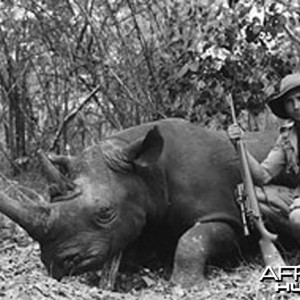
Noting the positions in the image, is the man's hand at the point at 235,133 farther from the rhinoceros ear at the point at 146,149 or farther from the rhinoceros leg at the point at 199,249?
the rhinoceros leg at the point at 199,249

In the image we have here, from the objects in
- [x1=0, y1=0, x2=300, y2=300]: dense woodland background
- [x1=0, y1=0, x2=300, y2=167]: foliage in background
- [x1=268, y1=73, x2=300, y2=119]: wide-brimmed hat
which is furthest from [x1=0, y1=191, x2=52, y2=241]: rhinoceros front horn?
[x1=0, y1=0, x2=300, y2=167]: foliage in background

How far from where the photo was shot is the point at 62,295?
6629 millimetres

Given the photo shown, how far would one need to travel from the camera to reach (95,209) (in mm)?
7453

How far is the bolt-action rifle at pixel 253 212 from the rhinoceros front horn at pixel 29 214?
57.1 inches

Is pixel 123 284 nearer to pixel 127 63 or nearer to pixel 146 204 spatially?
pixel 146 204

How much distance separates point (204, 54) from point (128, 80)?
1.69 m

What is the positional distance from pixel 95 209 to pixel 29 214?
0.49 meters

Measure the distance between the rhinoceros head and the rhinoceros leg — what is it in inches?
15.4

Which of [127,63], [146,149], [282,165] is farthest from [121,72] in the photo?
[282,165]

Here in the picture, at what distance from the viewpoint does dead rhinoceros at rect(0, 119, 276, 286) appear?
7.38 metres

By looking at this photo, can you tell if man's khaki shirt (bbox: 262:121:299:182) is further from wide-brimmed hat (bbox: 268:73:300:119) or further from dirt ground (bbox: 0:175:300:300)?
dirt ground (bbox: 0:175:300:300)

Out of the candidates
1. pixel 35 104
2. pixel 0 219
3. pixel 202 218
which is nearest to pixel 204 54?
pixel 202 218

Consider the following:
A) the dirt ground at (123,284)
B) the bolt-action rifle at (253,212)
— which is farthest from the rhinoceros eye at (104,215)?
the bolt-action rifle at (253,212)

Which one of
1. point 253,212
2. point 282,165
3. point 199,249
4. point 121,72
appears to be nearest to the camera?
point 253,212
